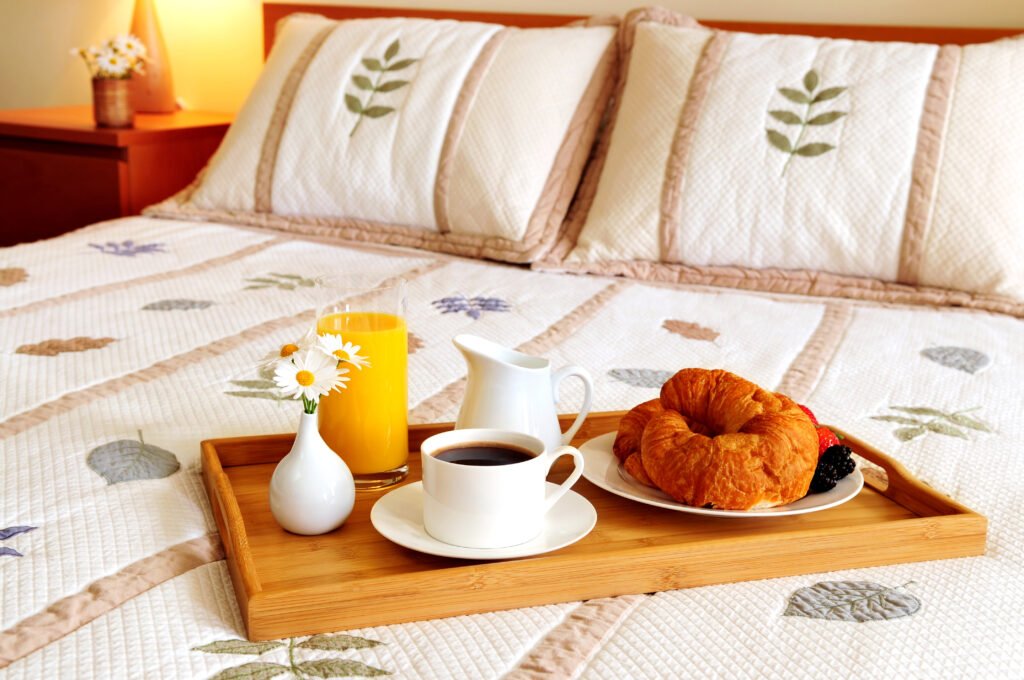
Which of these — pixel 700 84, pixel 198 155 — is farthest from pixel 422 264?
pixel 198 155

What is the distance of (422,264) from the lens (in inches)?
71.9

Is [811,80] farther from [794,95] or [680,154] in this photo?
[680,154]

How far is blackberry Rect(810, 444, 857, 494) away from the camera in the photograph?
0.83 meters

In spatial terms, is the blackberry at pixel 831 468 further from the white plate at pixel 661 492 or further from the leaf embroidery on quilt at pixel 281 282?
the leaf embroidery on quilt at pixel 281 282

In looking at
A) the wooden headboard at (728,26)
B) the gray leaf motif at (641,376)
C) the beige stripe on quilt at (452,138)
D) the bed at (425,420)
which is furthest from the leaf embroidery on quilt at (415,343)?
the wooden headboard at (728,26)

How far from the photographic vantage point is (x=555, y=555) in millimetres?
746

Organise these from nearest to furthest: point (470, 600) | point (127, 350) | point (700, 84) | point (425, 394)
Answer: point (470, 600), point (425, 394), point (127, 350), point (700, 84)

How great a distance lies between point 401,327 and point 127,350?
52 centimetres

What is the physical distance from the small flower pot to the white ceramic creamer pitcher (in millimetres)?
1952

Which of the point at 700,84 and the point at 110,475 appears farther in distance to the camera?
the point at 700,84

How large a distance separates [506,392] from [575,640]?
233mm

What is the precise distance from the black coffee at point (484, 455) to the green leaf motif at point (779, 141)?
112 centimetres

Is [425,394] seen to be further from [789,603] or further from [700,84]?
[700,84]

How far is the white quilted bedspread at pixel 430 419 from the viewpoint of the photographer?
0.67 m
